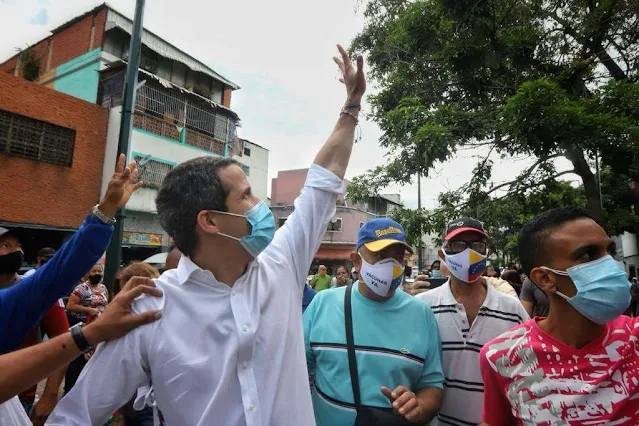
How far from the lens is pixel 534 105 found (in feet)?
22.8

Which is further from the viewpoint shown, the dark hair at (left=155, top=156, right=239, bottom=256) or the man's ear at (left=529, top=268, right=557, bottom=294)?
the man's ear at (left=529, top=268, right=557, bottom=294)

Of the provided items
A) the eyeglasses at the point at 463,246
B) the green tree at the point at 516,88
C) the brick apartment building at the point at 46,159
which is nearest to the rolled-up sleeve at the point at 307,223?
the eyeglasses at the point at 463,246

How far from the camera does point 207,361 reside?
1.49 m

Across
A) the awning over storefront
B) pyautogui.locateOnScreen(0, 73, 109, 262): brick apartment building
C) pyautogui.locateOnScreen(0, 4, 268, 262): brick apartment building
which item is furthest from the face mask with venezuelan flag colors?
the awning over storefront

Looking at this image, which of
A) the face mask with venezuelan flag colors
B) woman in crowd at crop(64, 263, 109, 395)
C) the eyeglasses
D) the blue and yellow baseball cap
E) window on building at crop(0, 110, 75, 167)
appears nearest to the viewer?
the blue and yellow baseball cap

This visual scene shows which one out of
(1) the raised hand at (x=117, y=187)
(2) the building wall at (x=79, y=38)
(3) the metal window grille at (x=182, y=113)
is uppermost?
(2) the building wall at (x=79, y=38)

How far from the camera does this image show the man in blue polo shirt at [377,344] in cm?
213

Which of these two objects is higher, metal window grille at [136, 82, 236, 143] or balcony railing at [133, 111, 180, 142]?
metal window grille at [136, 82, 236, 143]

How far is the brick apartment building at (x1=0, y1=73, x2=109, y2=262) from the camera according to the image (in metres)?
14.0

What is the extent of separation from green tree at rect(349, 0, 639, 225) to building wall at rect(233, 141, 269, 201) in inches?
662

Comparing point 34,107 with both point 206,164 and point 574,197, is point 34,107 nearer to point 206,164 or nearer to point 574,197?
point 206,164

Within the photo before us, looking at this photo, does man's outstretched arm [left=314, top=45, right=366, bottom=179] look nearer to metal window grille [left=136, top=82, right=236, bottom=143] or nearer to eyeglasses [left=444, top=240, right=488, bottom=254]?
eyeglasses [left=444, top=240, right=488, bottom=254]

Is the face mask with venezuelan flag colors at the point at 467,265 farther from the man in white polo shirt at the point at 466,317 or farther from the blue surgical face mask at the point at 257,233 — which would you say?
the blue surgical face mask at the point at 257,233

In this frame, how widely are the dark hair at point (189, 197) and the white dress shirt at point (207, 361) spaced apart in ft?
Result: 0.38
